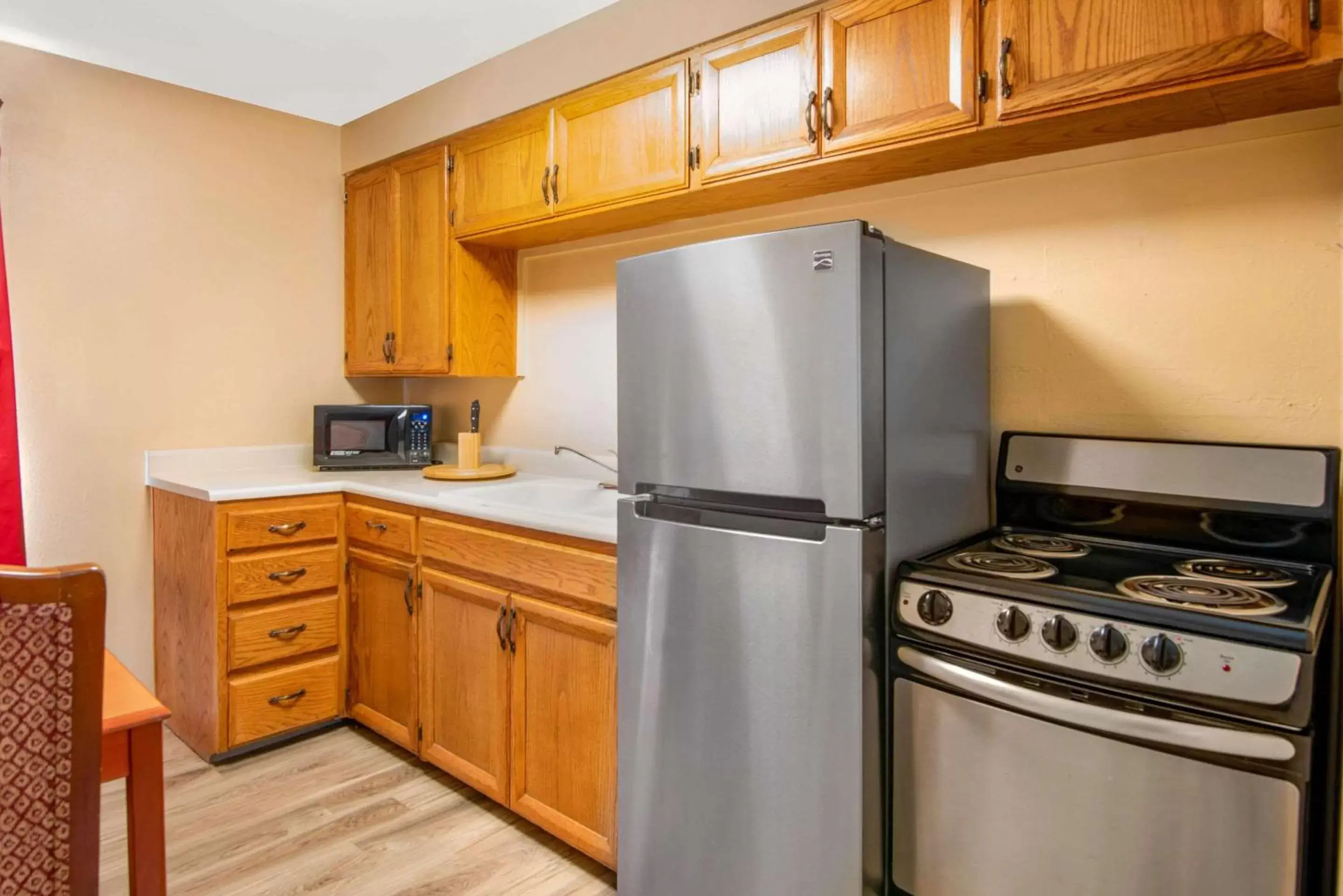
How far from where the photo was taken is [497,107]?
2570mm

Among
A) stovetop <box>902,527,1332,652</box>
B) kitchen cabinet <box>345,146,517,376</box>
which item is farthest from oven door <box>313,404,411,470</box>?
stovetop <box>902,527,1332,652</box>

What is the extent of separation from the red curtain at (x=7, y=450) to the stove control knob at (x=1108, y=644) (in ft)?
9.74

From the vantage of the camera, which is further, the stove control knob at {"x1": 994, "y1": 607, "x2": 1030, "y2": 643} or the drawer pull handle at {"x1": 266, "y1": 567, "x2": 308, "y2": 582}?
the drawer pull handle at {"x1": 266, "y1": 567, "x2": 308, "y2": 582}

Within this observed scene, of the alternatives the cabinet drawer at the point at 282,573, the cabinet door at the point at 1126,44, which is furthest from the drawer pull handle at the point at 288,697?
the cabinet door at the point at 1126,44

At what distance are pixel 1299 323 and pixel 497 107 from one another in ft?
7.49

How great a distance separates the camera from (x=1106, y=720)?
1.09 meters

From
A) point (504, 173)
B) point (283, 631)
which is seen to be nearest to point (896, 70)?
point (504, 173)

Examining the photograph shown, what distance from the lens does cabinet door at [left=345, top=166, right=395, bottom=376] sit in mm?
3094

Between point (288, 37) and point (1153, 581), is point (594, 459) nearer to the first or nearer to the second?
point (288, 37)

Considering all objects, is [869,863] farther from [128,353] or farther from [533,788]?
[128,353]

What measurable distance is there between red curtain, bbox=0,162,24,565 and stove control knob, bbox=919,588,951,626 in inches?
107

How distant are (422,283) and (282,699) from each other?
1555 millimetres

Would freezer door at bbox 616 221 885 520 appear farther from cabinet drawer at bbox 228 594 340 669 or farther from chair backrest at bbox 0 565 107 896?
cabinet drawer at bbox 228 594 340 669

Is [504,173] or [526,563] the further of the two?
[504,173]
